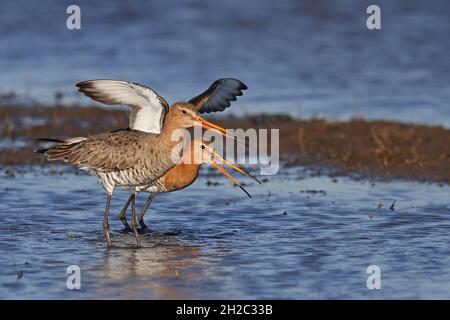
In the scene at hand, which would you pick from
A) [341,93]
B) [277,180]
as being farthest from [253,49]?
[277,180]

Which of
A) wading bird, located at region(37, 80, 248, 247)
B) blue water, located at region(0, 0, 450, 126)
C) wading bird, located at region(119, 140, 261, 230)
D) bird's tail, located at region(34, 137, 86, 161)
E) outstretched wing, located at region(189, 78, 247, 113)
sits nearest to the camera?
wading bird, located at region(37, 80, 248, 247)

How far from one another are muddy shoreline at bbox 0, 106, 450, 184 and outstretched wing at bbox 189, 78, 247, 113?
92.2 inches

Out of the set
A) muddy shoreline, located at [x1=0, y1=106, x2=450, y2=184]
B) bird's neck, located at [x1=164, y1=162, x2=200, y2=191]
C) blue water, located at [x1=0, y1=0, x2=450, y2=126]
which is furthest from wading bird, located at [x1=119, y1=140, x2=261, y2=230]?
blue water, located at [x1=0, y1=0, x2=450, y2=126]

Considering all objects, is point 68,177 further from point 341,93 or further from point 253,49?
point 253,49

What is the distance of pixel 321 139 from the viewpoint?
13.5 m

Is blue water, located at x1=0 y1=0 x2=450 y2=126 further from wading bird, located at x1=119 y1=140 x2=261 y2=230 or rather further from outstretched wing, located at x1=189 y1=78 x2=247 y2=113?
wading bird, located at x1=119 y1=140 x2=261 y2=230

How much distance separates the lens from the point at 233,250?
8.96 metres

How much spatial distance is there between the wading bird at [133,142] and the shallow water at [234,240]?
638 mm

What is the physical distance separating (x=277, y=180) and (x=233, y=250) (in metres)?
3.03

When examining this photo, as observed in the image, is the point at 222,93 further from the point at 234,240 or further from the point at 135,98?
the point at 234,240

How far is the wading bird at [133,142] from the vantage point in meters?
9.17

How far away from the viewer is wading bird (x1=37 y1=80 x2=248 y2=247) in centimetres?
917

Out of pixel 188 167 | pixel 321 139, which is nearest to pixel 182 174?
pixel 188 167

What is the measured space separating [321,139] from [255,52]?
533 centimetres
